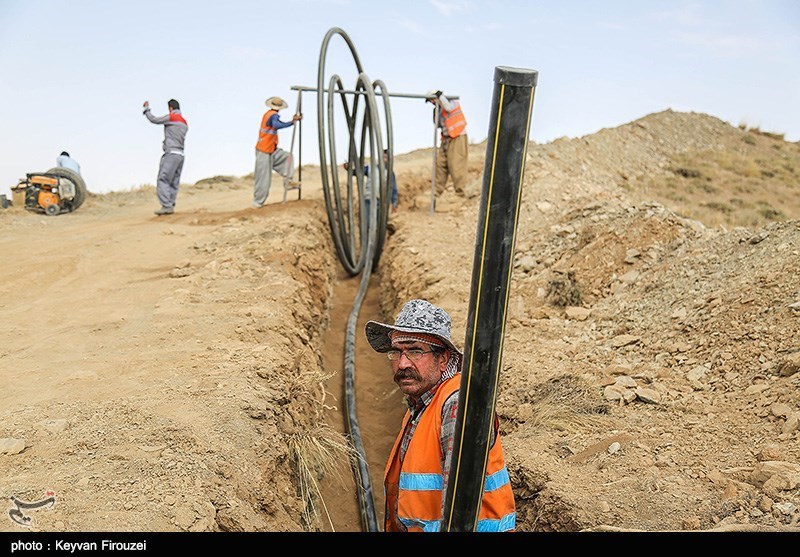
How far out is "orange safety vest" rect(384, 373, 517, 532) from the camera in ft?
9.86

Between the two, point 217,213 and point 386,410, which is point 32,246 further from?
point 386,410

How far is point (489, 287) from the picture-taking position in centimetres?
244

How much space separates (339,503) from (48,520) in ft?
8.71

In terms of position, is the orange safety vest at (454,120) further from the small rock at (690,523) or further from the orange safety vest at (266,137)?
the small rock at (690,523)

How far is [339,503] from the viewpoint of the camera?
5.67 m

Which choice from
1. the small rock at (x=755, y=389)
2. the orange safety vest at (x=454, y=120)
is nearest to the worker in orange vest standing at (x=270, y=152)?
the orange safety vest at (x=454, y=120)

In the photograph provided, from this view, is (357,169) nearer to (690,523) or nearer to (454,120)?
(454,120)

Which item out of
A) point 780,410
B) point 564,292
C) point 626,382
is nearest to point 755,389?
point 780,410

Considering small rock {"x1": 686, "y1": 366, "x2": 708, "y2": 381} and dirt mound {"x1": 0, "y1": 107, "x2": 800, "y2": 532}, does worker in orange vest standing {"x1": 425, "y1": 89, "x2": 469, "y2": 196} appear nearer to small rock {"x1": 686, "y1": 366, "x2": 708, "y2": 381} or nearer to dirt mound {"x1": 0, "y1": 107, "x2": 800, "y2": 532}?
dirt mound {"x1": 0, "y1": 107, "x2": 800, "y2": 532}

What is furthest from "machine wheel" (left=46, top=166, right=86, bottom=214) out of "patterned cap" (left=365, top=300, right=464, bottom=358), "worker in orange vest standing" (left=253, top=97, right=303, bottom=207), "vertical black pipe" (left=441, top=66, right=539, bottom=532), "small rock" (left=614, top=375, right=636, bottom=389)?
"vertical black pipe" (left=441, top=66, right=539, bottom=532)

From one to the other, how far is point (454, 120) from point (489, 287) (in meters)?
10.9

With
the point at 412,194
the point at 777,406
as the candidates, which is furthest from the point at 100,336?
the point at 412,194

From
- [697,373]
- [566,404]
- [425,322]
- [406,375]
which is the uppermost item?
[425,322]

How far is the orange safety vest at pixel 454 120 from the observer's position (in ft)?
42.4
